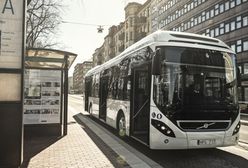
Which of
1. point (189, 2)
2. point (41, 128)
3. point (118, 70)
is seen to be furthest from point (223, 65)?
point (189, 2)

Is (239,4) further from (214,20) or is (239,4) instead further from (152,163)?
(152,163)

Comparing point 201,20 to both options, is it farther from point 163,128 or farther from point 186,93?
point 163,128

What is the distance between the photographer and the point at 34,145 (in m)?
8.94

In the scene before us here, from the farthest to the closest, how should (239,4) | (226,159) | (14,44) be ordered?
(239,4)
(226,159)
(14,44)

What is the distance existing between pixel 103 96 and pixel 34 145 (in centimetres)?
559

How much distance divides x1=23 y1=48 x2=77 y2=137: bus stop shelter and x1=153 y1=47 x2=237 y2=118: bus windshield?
400 centimetres

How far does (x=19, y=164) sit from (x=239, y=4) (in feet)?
107

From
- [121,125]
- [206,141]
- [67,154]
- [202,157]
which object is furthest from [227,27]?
[67,154]

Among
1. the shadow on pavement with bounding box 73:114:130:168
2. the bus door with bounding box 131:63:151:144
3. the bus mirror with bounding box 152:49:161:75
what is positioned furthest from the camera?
the bus door with bounding box 131:63:151:144

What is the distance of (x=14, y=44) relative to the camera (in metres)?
6.02

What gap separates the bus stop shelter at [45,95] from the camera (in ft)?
34.5

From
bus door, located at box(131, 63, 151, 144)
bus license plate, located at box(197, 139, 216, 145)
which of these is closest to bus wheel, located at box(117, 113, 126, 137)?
bus door, located at box(131, 63, 151, 144)

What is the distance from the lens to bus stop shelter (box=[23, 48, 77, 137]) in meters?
10.5

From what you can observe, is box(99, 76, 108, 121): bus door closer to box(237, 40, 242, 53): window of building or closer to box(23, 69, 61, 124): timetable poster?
box(23, 69, 61, 124): timetable poster
